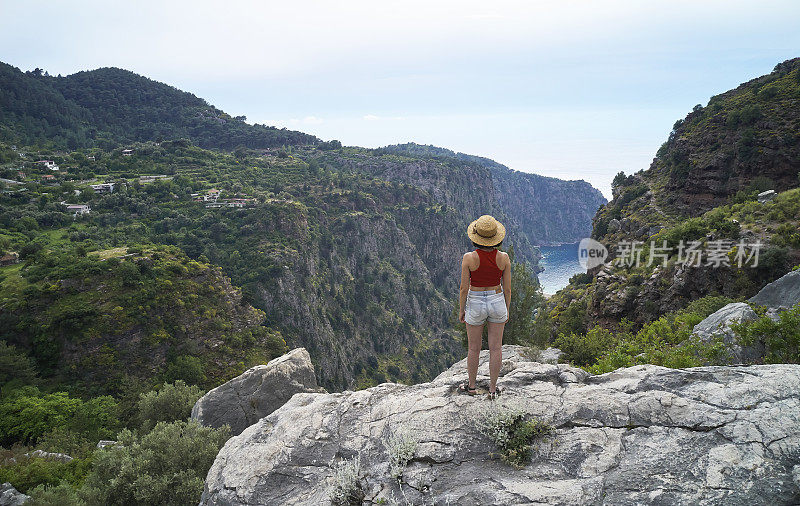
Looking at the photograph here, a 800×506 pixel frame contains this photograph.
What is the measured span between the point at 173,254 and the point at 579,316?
153ft

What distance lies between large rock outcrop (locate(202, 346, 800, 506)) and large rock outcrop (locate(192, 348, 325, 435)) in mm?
6811

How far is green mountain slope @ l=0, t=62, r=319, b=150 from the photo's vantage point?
368ft

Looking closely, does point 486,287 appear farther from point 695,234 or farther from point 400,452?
point 695,234

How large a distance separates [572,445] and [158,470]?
1106 cm

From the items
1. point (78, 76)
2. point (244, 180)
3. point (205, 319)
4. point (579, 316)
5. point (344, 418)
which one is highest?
point (78, 76)

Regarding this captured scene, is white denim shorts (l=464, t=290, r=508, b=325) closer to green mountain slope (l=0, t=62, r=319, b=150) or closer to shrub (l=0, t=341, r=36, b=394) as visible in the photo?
shrub (l=0, t=341, r=36, b=394)

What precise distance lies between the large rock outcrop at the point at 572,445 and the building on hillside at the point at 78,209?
68686mm

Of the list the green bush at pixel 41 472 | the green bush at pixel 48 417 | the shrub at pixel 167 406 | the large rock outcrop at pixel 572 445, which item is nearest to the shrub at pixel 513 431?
the large rock outcrop at pixel 572 445

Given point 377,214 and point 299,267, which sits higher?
point 377,214

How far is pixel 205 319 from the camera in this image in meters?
41.9

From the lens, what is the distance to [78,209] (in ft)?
191

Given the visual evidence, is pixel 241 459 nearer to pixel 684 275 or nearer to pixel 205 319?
pixel 684 275

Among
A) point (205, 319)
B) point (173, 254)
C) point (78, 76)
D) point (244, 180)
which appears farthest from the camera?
point (78, 76)

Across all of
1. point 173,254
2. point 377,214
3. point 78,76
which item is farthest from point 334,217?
point 78,76
